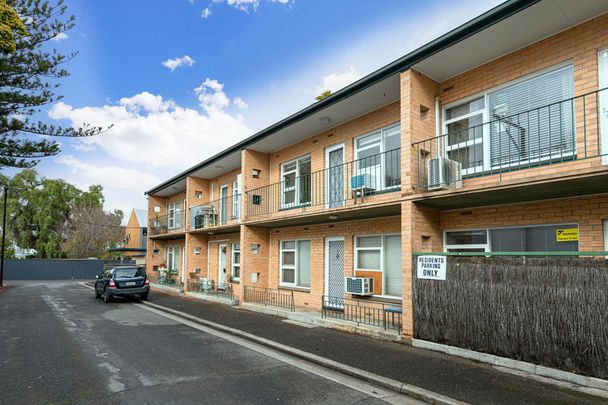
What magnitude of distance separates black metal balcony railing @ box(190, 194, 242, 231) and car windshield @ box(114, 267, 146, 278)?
300 cm

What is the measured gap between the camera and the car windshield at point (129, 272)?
17.7 m

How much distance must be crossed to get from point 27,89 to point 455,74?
1493 centimetres

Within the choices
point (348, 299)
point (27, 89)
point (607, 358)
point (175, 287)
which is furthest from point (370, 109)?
point (175, 287)

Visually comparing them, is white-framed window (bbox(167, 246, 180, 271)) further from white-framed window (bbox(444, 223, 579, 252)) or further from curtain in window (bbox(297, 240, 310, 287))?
white-framed window (bbox(444, 223, 579, 252))

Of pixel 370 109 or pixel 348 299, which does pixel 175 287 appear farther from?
pixel 370 109

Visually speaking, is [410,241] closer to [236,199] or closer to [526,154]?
[526,154]

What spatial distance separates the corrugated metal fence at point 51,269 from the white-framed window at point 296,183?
2675 centimetres

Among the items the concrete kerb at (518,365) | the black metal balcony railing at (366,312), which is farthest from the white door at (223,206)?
the concrete kerb at (518,365)

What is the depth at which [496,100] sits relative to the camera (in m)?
8.45

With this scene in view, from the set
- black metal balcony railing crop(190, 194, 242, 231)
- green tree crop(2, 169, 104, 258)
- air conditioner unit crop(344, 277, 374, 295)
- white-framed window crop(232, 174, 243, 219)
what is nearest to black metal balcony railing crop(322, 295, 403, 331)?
air conditioner unit crop(344, 277, 374, 295)

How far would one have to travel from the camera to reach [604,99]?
672 centimetres

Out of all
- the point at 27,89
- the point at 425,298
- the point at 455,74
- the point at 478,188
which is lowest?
the point at 425,298

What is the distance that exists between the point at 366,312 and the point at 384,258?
1533mm

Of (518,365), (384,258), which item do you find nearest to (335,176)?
(384,258)
